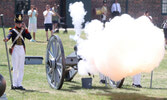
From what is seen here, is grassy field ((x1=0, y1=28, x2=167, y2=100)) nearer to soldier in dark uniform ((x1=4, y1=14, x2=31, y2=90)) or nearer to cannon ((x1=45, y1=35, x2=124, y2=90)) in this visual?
cannon ((x1=45, y1=35, x2=124, y2=90))

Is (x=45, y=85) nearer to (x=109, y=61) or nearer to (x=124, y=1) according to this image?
(x=109, y=61)

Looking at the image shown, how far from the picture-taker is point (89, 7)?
38.0 meters

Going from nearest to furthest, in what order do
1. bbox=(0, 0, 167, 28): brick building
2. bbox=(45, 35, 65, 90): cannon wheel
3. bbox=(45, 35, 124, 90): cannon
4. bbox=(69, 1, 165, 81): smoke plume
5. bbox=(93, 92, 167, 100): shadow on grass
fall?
bbox=(69, 1, 165, 81): smoke plume < bbox=(93, 92, 167, 100): shadow on grass < bbox=(45, 35, 65, 90): cannon wheel < bbox=(45, 35, 124, 90): cannon < bbox=(0, 0, 167, 28): brick building

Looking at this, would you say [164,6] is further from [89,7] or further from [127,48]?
[127,48]

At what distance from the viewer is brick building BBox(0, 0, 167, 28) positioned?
1409 inches

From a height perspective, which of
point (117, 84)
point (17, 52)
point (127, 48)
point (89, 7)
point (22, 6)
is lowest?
point (117, 84)

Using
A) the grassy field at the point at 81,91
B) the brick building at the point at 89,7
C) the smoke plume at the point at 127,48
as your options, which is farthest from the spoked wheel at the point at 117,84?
the brick building at the point at 89,7

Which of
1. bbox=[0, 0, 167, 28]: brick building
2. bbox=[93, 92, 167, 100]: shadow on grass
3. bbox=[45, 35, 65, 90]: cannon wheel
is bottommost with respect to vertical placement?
bbox=[93, 92, 167, 100]: shadow on grass

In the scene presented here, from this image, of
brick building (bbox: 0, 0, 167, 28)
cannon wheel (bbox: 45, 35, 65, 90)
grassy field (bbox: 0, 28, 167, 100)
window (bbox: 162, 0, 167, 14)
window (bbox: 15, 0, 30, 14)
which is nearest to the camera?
grassy field (bbox: 0, 28, 167, 100)

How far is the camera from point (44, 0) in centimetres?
3653

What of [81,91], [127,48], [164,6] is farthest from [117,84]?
[164,6]

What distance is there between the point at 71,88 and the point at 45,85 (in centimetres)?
81

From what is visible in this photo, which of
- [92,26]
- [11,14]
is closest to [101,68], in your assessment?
[92,26]

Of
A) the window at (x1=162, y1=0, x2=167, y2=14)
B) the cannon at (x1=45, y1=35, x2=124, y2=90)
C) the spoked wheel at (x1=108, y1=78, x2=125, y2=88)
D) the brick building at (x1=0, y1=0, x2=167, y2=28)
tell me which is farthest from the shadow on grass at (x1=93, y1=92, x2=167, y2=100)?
the window at (x1=162, y1=0, x2=167, y2=14)
